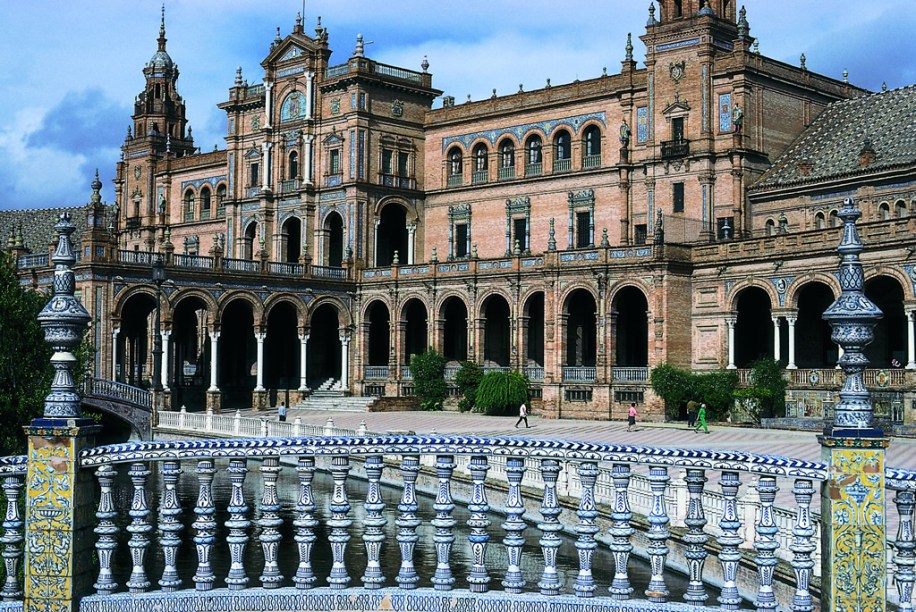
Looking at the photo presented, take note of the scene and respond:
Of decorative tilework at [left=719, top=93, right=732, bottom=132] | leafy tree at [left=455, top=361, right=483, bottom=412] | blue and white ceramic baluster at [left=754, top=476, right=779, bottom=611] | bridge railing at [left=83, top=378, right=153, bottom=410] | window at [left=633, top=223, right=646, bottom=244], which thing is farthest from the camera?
window at [left=633, top=223, right=646, bottom=244]

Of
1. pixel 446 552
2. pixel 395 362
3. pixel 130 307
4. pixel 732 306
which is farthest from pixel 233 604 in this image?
pixel 130 307

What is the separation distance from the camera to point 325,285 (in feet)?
185

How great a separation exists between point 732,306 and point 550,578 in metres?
37.3

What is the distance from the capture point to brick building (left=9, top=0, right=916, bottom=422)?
45.0 metres

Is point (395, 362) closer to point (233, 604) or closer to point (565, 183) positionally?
Result: point (565, 183)

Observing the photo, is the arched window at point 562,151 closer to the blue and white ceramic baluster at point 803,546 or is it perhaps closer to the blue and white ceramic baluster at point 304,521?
the blue and white ceramic baluster at point 304,521

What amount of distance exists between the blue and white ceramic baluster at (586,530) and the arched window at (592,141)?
46.7m

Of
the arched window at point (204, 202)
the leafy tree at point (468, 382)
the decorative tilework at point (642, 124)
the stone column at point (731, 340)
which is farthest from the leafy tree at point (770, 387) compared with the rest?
the arched window at point (204, 202)

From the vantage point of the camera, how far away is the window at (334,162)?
195 ft

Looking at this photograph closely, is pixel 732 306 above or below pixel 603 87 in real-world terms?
below

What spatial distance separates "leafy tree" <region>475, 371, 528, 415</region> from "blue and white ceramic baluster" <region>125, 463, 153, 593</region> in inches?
1538

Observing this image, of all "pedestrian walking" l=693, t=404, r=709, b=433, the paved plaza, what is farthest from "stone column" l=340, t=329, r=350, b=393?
"pedestrian walking" l=693, t=404, r=709, b=433

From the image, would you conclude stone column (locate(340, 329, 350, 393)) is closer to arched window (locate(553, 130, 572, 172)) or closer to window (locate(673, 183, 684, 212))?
arched window (locate(553, 130, 572, 172))

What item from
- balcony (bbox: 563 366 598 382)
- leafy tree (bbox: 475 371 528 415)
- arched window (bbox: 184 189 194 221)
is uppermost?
arched window (bbox: 184 189 194 221)
